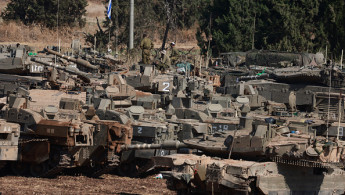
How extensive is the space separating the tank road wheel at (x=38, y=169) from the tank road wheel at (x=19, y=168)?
0.26 m

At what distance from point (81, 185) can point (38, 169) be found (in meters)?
2.56

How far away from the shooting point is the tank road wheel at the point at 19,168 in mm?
27266

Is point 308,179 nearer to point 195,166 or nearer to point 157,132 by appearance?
point 195,166

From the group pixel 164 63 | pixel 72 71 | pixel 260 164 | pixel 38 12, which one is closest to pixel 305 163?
pixel 260 164

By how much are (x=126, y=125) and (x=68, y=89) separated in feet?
29.7

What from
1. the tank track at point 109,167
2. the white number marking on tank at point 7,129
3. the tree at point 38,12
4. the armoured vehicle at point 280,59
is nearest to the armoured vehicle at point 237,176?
the tank track at point 109,167

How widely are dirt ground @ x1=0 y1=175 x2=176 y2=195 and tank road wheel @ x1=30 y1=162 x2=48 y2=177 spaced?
1.62 ft

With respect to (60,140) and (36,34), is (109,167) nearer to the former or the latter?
(60,140)

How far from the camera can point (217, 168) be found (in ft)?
67.3

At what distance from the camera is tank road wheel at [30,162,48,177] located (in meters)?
27.1

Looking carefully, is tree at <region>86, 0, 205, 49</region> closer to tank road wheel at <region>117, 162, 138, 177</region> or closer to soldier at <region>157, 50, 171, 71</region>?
soldier at <region>157, 50, 171, 71</region>

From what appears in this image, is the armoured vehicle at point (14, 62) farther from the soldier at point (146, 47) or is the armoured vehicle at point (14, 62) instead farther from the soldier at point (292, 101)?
the soldier at point (292, 101)

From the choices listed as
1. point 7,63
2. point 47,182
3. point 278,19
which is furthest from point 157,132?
point 278,19

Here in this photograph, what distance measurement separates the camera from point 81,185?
25141 millimetres
